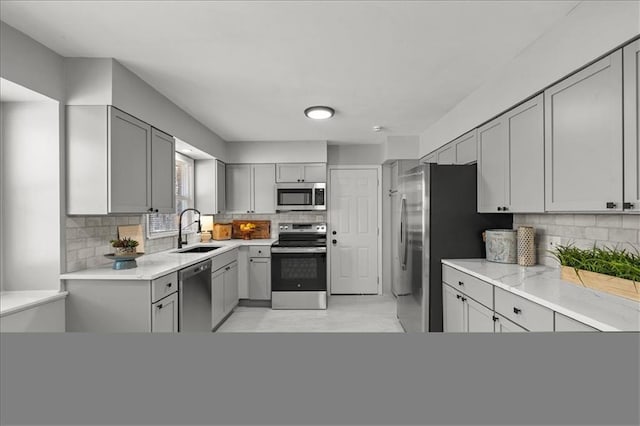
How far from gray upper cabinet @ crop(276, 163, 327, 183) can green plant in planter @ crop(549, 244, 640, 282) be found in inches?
139

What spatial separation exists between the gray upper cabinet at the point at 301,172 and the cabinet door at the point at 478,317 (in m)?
3.12

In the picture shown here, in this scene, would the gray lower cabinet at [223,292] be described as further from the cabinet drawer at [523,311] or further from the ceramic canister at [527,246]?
the ceramic canister at [527,246]

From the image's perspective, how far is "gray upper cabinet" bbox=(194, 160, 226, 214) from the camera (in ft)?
16.2

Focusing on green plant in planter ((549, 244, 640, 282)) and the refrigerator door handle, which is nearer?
green plant in planter ((549, 244, 640, 282))

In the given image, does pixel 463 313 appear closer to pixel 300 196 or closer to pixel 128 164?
pixel 128 164

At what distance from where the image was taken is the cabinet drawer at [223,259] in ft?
A: 12.8

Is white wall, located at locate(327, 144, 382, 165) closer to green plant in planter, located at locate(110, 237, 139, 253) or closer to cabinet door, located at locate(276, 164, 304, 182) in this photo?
cabinet door, located at locate(276, 164, 304, 182)

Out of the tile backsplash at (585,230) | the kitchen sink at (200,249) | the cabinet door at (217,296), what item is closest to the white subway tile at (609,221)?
the tile backsplash at (585,230)

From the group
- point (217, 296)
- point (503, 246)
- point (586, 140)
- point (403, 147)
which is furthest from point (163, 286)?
point (403, 147)

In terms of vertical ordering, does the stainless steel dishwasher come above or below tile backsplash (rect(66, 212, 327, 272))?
below

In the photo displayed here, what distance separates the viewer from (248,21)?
2090 millimetres

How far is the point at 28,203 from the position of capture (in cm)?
240

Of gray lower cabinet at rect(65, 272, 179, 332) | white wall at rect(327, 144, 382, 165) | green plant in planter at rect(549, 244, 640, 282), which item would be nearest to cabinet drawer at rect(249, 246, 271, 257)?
white wall at rect(327, 144, 382, 165)

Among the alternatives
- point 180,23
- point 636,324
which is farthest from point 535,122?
point 180,23
